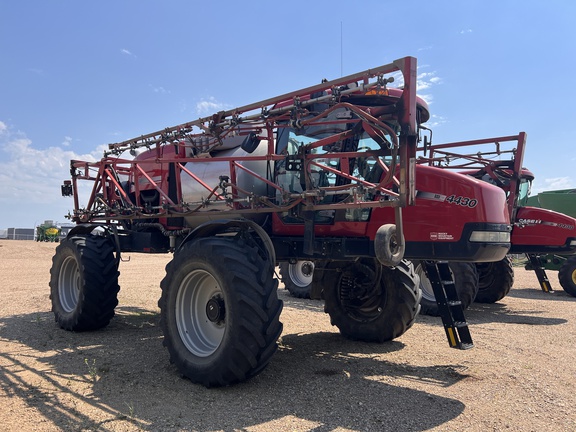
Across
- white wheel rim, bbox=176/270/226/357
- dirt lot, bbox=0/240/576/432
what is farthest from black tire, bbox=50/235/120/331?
white wheel rim, bbox=176/270/226/357

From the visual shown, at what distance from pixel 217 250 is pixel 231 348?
91 cm

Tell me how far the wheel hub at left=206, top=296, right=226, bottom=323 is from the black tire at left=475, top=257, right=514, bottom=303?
7.41 meters

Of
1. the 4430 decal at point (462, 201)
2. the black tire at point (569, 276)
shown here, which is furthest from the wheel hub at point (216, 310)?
the black tire at point (569, 276)

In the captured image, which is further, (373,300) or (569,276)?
(569,276)

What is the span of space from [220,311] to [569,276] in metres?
10.5

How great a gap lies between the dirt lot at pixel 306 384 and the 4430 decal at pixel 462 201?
1759mm

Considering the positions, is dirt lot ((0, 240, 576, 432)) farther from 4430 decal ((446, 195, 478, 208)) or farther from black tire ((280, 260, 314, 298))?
black tire ((280, 260, 314, 298))

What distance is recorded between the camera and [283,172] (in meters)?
5.38

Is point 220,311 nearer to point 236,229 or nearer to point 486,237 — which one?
point 236,229

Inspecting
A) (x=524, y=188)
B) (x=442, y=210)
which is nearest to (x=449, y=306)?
Result: (x=442, y=210)

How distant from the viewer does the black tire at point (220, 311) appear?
409 centimetres

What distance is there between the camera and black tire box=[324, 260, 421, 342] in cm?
578

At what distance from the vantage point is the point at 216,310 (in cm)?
466

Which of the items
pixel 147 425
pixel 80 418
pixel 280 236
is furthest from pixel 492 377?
pixel 80 418
